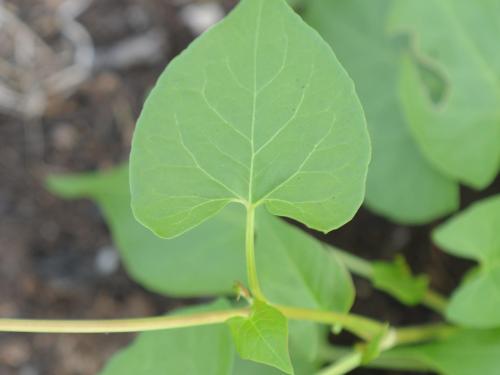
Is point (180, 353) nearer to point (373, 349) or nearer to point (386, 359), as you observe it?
point (373, 349)

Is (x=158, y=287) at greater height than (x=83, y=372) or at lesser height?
greater

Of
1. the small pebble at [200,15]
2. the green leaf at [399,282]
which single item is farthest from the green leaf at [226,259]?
the small pebble at [200,15]

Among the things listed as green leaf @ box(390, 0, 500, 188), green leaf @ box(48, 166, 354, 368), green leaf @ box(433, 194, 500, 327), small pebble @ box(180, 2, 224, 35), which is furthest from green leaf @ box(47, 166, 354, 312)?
small pebble @ box(180, 2, 224, 35)

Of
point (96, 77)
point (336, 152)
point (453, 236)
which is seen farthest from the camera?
point (96, 77)

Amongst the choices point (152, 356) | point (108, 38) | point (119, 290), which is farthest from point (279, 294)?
point (108, 38)

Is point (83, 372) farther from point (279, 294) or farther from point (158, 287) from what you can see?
point (279, 294)

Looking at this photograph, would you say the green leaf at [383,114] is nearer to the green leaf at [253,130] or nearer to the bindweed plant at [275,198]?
the bindweed plant at [275,198]
